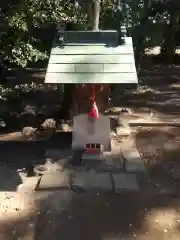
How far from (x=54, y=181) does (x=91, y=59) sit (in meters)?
2.04

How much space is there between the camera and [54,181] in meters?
6.14

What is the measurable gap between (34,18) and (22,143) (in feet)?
8.40

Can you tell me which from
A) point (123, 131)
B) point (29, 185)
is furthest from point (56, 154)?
point (123, 131)

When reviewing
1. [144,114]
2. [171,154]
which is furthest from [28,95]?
[171,154]

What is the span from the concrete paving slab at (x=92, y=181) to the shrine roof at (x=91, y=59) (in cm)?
179

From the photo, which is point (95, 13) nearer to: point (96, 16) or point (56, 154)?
point (96, 16)

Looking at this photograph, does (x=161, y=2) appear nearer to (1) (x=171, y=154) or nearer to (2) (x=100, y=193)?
(1) (x=171, y=154)

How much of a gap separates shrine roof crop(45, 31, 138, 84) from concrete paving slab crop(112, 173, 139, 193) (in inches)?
70.0

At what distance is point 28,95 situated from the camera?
1312 centimetres

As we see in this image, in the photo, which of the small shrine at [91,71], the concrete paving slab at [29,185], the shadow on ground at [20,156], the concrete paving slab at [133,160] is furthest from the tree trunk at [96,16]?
the concrete paving slab at [29,185]

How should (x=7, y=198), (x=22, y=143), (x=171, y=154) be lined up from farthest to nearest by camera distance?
(x=22, y=143) → (x=171, y=154) → (x=7, y=198)

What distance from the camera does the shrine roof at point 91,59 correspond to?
5141 mm

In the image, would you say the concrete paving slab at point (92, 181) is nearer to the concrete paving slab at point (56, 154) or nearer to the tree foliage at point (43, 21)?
the concrete paving slab at point (56, 154)

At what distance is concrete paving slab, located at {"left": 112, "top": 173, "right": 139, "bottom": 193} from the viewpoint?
234 inches
